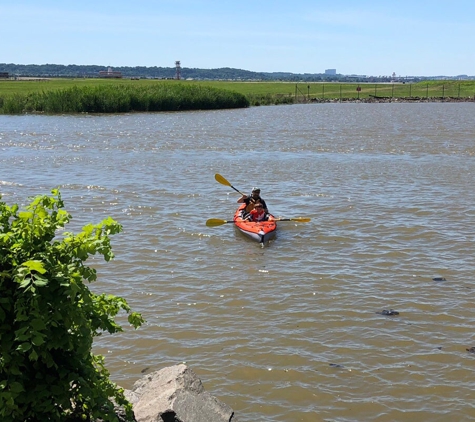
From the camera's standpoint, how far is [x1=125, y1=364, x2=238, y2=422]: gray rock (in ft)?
19.9

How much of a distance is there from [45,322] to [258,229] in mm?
11499

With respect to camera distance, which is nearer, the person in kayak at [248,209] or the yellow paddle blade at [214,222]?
the yellow paddle blade at [214,222]

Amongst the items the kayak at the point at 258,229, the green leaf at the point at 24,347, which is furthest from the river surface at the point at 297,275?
the green leaf at the point at 24,347

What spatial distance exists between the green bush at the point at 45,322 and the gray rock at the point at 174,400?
2.96ft

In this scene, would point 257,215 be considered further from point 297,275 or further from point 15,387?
point 15,387

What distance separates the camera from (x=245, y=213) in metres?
17.5

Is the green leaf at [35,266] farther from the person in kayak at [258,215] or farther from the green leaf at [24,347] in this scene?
the person in kayak at [258,215]

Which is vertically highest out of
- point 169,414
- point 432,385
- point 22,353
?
point 22,353

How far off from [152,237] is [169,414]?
1032 cm

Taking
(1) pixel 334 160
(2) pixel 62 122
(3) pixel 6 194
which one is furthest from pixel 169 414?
(2) pixel 62 122

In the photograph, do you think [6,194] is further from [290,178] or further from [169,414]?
[169,414]

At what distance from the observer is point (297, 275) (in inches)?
524

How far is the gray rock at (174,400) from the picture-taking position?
605 centimetres

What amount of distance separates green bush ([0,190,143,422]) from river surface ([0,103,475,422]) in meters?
3.42
